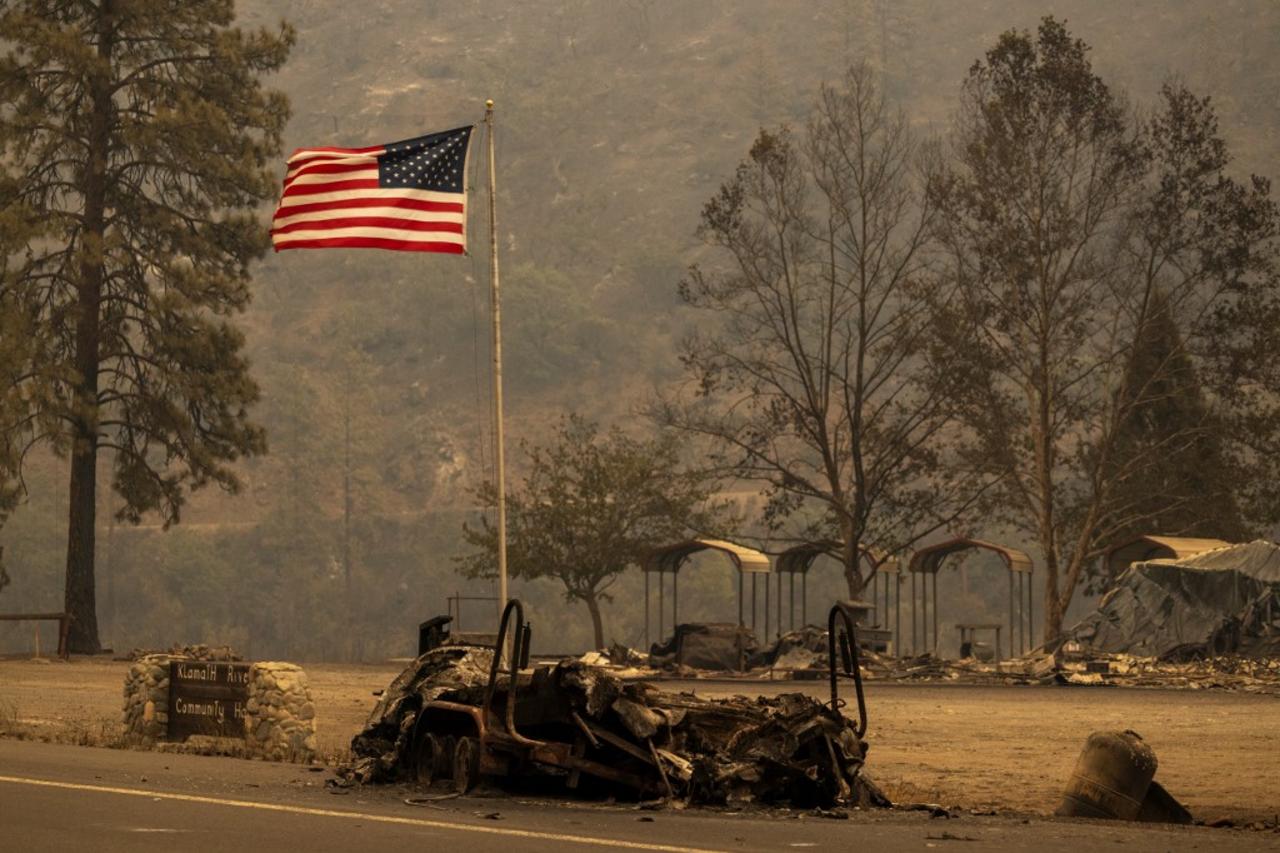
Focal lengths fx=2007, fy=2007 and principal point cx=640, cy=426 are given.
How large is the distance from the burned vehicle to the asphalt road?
0.30 metres

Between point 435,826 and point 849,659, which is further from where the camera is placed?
point 849,659

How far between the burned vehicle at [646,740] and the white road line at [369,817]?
1.18 metres

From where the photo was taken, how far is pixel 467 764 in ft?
45.8

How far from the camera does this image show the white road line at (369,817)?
36.3 feet

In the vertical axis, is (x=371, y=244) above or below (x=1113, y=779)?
above

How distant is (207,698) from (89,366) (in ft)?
114

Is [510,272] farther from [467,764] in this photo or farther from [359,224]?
[467,764]

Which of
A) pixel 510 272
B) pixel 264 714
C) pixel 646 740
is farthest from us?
pixel 510 272

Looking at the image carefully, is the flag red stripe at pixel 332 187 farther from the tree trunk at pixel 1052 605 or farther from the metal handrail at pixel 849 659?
the tree trunk at pixel 1052 605

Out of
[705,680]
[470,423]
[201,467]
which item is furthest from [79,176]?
[470,423]

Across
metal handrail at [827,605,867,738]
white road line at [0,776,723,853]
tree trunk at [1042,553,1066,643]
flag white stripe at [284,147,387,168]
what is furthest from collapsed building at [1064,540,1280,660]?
white road line at [0,776,723,853]

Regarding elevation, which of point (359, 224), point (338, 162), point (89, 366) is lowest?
point (359, 224)

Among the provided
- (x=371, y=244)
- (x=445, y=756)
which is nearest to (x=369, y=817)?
(x=445, y=756)

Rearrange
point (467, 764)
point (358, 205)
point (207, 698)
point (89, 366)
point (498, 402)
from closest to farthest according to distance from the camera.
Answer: point (467, 764)
point (207, 698)
point (358, 205)
point (498, 402)
point (89, 366)
